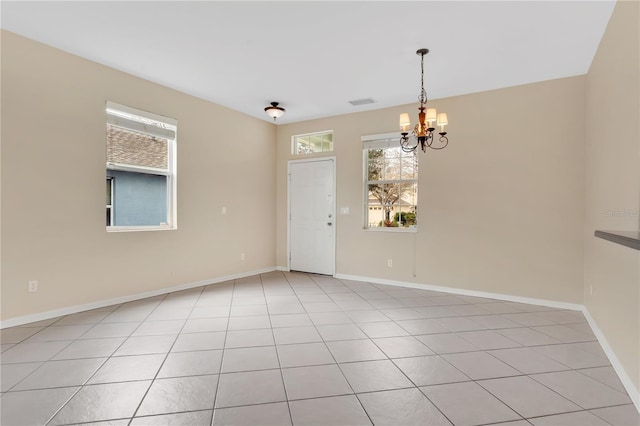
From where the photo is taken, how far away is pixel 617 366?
233cm

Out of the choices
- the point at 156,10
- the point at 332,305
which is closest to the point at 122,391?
the point at 332,305

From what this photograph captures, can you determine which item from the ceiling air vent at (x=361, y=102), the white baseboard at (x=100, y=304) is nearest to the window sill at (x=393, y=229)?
the ceiling air vent at (x=361, y=102)

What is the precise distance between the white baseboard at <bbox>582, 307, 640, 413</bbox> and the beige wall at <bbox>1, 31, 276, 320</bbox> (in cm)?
469

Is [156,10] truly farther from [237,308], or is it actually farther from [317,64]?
[237,308]

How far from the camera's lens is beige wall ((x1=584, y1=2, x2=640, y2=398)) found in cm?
210

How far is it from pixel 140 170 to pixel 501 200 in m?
4.71

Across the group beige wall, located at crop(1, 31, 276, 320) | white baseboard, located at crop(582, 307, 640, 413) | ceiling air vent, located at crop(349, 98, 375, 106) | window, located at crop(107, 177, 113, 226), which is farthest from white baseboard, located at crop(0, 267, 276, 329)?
white baseboard, located at crop(582, 307, 640, 413)

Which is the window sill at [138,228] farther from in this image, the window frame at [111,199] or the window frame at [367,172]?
the window frame at [367,172]

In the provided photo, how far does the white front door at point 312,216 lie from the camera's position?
5.73 metres

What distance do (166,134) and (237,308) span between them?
254cm

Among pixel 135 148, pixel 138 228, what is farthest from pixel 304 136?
pixel 138 228

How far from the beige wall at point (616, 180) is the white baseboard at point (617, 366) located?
43mm

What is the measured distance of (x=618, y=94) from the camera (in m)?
2.52

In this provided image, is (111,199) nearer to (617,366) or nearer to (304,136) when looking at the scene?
(304,136)
